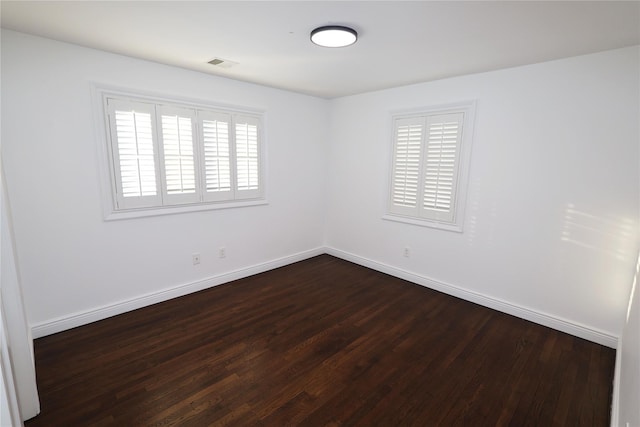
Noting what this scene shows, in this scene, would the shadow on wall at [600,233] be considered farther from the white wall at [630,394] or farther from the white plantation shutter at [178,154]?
the white plantation shutter at [178,154]

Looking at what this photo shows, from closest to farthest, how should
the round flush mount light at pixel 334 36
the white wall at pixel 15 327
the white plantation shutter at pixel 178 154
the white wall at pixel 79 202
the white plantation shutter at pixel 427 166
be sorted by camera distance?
the white wall at pixel 15 327, the round flush mount light at pixel 334 36, the white wall at pixel 79 202, the white plantation shutter at pixel 178 154, the white plantation shutter at pixel 427 166

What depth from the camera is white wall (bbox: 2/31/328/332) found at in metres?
2.33

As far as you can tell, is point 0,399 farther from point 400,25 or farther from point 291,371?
point 400,25

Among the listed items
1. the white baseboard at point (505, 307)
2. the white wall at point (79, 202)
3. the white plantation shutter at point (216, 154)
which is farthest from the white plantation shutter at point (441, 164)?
the white plantation shutter at point (216, 154)

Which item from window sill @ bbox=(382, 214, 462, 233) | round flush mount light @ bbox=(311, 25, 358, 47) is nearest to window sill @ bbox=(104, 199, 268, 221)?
window sill @ bbox=(382, 214, 462, 233)

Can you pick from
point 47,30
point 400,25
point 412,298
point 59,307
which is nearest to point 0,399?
point 59,307

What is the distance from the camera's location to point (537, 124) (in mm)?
2758

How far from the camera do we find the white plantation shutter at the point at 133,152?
8.95 feet

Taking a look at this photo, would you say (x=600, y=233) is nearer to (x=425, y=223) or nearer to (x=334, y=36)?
(x=425, y=223)

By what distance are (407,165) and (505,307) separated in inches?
75.8

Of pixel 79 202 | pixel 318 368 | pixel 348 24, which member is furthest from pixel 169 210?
pixel 348 24

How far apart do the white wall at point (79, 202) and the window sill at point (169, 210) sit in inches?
2.4

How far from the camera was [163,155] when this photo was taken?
118 inches

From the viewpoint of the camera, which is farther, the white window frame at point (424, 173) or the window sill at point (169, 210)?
the white window frame at point (424, 173)
